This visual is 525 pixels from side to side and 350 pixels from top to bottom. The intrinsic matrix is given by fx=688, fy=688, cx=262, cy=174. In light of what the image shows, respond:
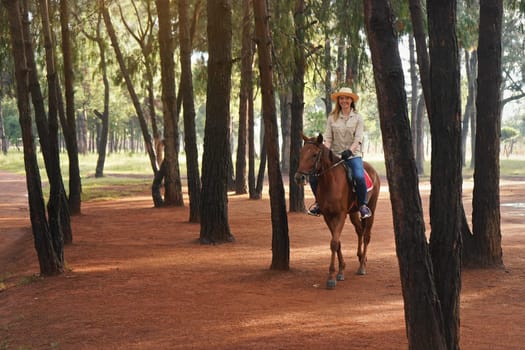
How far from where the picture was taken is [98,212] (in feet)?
65.8

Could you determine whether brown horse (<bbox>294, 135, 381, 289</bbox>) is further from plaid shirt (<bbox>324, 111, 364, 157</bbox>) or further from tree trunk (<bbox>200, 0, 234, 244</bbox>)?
tree trunk (<bbox>200, 0, 234, 244</bbox>)

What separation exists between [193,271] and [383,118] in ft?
19.4

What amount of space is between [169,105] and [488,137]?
11.5m

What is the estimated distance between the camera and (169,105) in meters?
20.0

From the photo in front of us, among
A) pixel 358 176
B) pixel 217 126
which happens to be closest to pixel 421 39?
pixel 358 176

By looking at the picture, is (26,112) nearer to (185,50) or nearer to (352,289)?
(352,289)

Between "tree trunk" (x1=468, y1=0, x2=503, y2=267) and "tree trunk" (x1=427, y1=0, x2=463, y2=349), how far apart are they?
192 inches

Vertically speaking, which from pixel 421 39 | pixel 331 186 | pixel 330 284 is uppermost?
pixel 421 39

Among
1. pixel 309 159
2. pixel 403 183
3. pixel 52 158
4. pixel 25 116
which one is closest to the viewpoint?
pixel 403 183

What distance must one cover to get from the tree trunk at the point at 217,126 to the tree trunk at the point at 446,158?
765 centimetres

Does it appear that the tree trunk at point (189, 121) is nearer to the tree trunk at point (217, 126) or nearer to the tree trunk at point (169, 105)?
the tree trunk at point (169, 105)

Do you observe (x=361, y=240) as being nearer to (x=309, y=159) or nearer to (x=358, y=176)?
(x=358, y=176)

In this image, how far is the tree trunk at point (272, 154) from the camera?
10.2 m

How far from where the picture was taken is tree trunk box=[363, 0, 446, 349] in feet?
16.5
